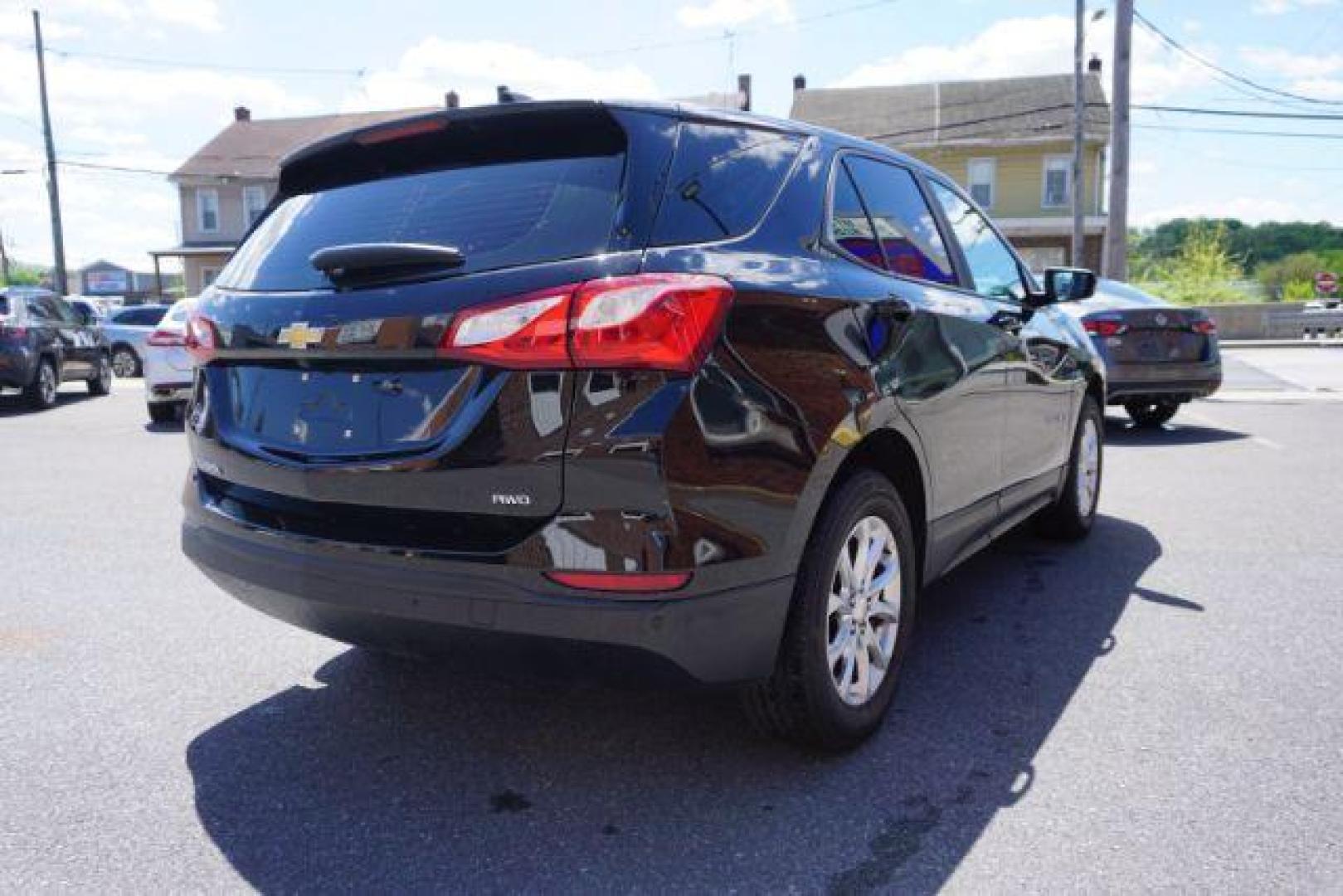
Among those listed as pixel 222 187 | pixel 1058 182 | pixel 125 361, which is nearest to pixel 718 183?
pixel 125 361

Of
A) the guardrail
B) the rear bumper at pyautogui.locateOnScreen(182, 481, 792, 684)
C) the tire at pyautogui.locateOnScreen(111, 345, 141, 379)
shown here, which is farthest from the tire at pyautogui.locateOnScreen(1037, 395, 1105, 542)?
the guardrail

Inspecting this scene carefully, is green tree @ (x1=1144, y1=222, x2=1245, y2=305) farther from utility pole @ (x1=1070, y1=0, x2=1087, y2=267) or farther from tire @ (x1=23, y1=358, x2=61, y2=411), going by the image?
tire @ (x1=23, y1=358, x2=61, y2=411)

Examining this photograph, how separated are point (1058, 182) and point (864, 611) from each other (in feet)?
110

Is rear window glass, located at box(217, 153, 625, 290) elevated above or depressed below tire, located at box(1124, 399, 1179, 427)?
above

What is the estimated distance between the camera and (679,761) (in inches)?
115

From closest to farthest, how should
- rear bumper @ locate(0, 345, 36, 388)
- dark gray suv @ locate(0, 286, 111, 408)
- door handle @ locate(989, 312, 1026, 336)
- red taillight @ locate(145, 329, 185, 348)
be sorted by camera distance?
door handle @ locate(989, 312, 1026, 336) → red taillight @ locate(145, 329, 185, 348) → rear bumper @ locate(0, 345, 36, 388) → dark gray suv @ locate(0, 286, 111, 408)

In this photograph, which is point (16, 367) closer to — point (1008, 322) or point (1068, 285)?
point (1068, 285)

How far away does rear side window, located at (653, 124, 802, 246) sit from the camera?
2.50m

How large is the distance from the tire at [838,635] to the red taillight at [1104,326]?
24.4ft

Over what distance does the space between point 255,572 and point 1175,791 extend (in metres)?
2.41

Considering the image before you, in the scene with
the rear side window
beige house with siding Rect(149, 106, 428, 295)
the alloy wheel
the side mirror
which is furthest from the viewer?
beige house with siding Rect(149, 106, 428, 295)

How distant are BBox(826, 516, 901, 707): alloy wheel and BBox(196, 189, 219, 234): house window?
39.8 meters

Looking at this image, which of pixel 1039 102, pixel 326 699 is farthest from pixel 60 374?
pixel 1039 102

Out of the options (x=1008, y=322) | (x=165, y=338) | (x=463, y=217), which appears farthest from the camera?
(x=165, y=338)
